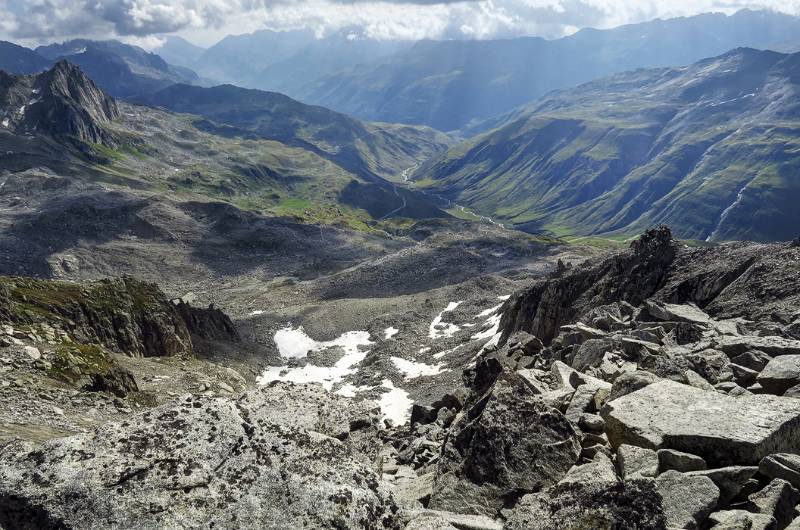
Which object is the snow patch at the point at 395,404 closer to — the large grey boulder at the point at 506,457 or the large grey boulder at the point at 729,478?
the large grey boulder at the point at 506,457

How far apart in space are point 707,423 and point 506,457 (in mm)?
4944

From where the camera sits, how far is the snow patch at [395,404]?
6494 cm

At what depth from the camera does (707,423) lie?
1448 centimetres

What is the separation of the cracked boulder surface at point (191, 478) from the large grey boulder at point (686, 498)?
17.9 feet

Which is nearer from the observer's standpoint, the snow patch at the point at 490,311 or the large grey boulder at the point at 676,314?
the large grey boulder at the point at 676,314

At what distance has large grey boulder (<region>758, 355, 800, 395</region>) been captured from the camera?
58.7 feet

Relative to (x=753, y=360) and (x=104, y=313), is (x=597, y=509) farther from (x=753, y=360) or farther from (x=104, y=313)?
(x=104, y=313)

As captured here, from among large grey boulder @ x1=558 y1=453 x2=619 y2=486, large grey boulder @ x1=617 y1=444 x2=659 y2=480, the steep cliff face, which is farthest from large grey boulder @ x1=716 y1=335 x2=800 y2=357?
large grey boulder @ x1=558 y1=453 x2=619 y2=486

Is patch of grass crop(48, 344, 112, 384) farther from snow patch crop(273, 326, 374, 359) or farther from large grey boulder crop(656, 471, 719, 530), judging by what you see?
snow patch crop(273, 326, 374, 359)

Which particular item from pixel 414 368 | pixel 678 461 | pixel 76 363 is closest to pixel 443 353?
pixel 414 368

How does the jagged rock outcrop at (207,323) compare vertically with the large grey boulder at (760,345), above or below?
below

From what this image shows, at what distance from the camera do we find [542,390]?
833 inches

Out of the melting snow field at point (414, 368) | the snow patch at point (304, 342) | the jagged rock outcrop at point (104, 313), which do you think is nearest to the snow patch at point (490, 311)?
the snow patch at point (304, 342)

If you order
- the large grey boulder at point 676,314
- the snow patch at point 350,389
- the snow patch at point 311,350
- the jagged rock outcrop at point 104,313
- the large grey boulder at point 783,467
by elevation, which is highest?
the large grey boulder at point 783,467
